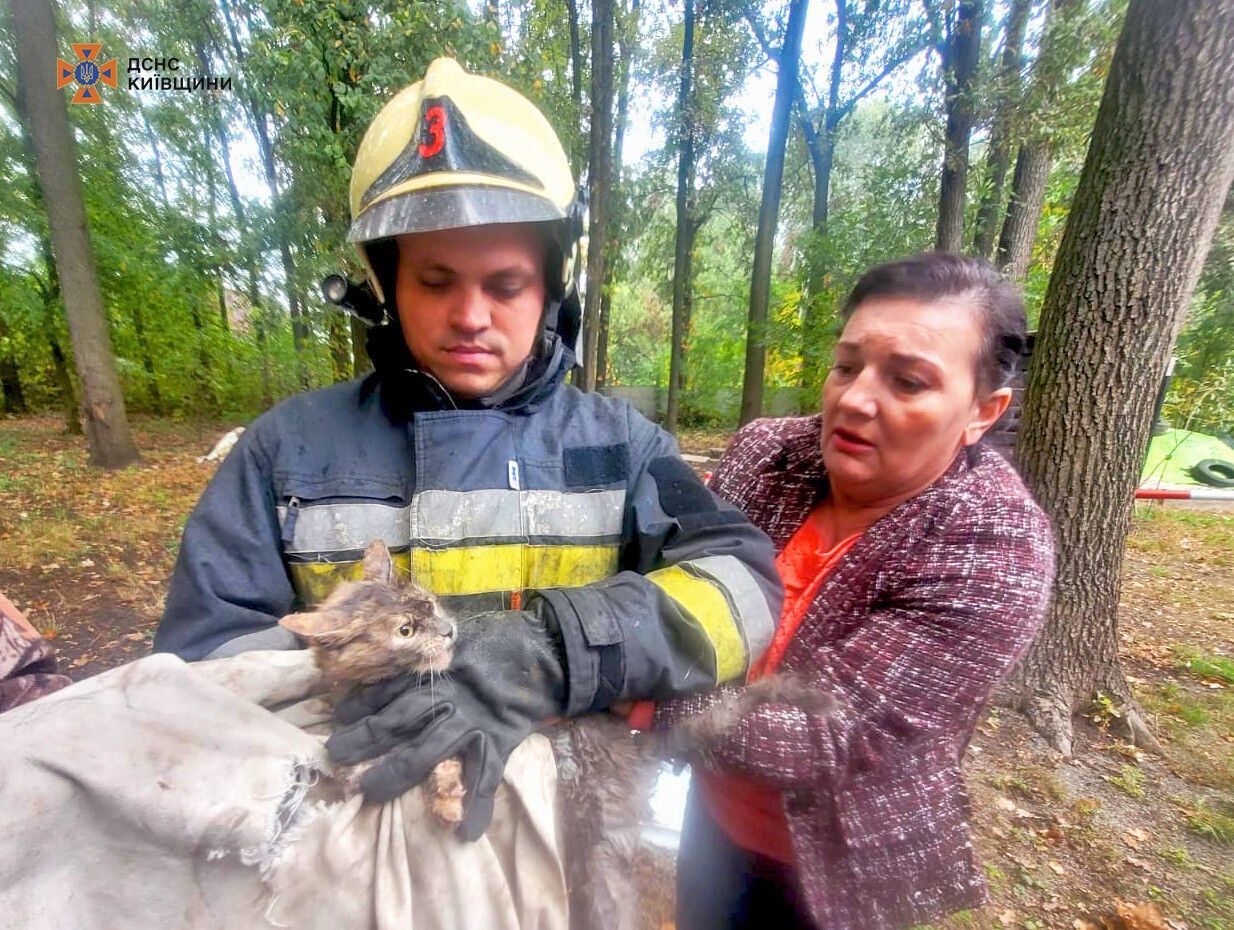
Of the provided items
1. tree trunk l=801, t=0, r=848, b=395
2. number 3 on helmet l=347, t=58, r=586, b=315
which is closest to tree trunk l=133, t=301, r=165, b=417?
tree trunk l=801, t=0, r=848, b=395

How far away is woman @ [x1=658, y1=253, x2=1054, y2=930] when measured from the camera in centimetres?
140

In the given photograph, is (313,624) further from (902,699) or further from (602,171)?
(602,171)

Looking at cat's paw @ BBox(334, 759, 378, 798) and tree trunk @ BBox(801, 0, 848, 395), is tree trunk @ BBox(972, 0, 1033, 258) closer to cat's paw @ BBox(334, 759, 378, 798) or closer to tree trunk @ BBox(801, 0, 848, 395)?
tree trunk @ BBox(801, 0, 848, 395)

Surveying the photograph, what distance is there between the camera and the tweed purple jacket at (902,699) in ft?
4.51

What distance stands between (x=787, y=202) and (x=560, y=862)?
789 inches

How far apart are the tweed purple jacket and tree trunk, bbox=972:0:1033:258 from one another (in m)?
7.88

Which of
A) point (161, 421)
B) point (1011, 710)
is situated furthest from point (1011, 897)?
point (161, 421)

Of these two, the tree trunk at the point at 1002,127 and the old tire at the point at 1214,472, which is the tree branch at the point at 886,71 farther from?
the old tire at the point at 1214,472

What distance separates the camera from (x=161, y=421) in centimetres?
1533

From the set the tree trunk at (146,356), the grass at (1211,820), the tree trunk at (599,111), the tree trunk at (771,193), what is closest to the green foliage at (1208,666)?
the grass at (1211,820)

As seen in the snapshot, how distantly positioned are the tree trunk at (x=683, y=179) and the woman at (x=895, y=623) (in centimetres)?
1428

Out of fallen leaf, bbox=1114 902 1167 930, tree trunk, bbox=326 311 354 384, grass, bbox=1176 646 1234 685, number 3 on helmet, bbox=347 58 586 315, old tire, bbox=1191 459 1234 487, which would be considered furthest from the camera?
tree trunk, bbox=326 311 354 384

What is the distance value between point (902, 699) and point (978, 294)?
1.06m

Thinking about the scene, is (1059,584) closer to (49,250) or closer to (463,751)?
(463,751)
